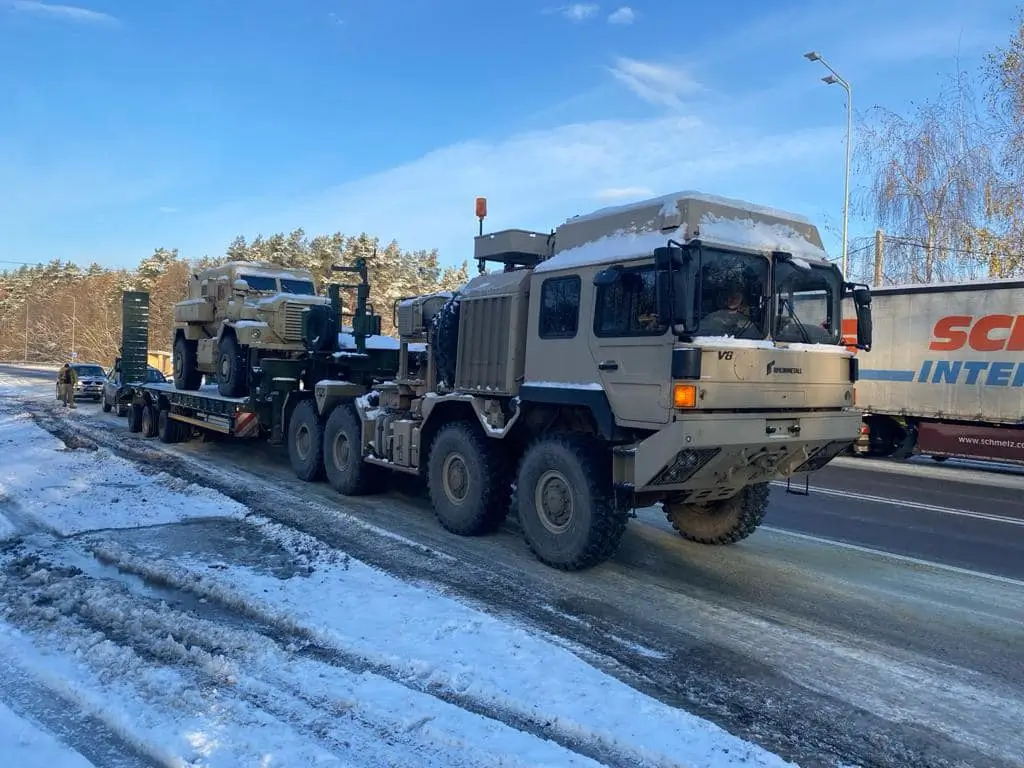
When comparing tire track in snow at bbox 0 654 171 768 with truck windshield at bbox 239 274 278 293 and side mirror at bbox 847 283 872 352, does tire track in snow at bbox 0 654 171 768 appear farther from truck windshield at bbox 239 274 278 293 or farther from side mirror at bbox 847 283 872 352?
truck windshield at bbox 239 274 278 293

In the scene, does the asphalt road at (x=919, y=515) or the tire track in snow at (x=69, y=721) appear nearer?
the tire track in snow at (x=69, y=721)

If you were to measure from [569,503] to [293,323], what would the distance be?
7912mm

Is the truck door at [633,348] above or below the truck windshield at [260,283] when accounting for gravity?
below

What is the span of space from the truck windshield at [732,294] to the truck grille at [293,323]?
337 inches

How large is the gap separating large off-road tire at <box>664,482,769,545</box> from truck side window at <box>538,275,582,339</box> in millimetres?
2145

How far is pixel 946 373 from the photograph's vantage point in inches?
566

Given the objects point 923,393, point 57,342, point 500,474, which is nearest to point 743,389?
point 500,474

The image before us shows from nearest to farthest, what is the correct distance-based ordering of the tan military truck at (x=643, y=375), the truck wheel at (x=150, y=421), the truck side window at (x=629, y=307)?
1. the tan military truck at (x=643, y=375)
2. the truck side window at (x=629, y=307)
3. the truck wheel at (x=150, y=421)

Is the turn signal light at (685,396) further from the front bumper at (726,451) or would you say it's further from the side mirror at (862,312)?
the side mirror at (862,312)

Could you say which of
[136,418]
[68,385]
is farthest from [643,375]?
[68,385]

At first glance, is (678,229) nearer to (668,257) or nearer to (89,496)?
(668,257)

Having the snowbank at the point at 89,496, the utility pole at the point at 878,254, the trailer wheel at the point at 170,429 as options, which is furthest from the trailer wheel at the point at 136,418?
the utility pole at the point at 878,254

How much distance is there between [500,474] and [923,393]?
11002mm

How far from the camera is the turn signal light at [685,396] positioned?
5.38 m
